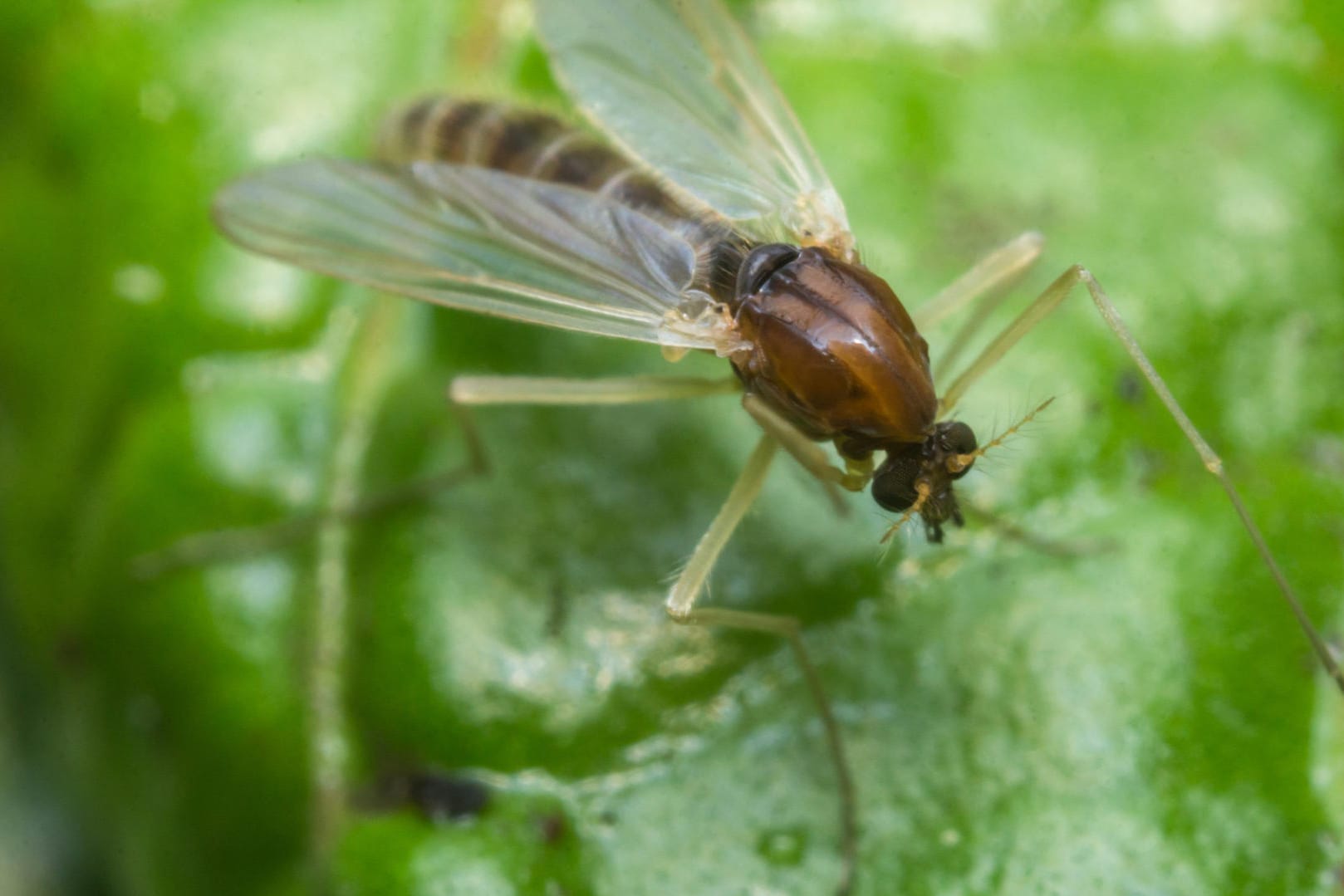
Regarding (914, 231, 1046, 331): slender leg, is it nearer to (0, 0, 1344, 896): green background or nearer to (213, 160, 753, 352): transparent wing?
(0, 0, 1344, 896): green background

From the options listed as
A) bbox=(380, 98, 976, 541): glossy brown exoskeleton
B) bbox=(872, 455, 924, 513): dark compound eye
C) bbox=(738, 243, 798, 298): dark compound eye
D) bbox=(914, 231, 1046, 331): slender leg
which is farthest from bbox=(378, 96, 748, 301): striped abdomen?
bbox=(872, 455, 924, 513): dark compound eye

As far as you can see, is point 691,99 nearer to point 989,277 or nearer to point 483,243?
point 483,243

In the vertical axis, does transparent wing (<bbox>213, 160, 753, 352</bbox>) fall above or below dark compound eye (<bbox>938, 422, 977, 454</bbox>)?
below

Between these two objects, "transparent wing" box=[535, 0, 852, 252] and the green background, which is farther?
"transparent wing" box=[535, 0, 852, 252]

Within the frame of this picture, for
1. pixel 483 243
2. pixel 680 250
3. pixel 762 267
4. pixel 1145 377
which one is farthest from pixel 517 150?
pixel 1145 377

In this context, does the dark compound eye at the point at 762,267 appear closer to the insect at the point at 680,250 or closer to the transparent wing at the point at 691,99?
the insect at the point at 680,250

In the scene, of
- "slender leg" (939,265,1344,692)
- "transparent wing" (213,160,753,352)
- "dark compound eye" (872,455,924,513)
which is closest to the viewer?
"slender leg" (939,265,1344,692)

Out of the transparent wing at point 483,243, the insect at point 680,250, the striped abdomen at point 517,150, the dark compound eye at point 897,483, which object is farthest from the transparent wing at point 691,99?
the dark compound eye at point 897,483

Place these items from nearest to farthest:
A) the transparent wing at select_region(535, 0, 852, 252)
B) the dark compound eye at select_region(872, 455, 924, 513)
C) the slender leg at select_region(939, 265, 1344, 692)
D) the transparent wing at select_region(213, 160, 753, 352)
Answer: the slender leg at select_region(939, 265, 1344, 692) < the dark compound eye at select_region(872, 455, 924, 513) < the transparent wing at select_region(213, 160, 753, 352) < the transparent wing at select_region(535, 0, 852, 252)
